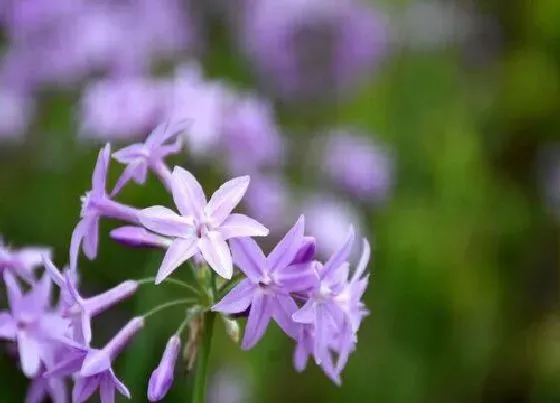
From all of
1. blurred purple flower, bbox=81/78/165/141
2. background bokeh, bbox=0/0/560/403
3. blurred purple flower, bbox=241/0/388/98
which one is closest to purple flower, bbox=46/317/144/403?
background bokeh, bbox=0/0/560/403

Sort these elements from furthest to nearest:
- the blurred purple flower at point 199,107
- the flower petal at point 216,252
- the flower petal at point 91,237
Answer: the blurred purple flower at point 199,107
the flower petal at point 91,237
the flower petal at point 216,252

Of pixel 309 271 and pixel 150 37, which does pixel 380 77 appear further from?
pixel 309 271

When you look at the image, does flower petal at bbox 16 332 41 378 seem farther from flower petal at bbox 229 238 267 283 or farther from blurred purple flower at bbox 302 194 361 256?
blurred purple flower at bbox 302 194 361 256

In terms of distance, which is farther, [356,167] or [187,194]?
[356,167]

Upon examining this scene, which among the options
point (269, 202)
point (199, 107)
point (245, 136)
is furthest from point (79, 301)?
point (269, 202)

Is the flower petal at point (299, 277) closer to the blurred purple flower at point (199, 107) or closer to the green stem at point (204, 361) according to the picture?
the green stem at point (204, 361)

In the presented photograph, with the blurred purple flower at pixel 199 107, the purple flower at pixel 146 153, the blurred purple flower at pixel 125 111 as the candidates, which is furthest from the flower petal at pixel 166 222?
the blurred purple flower at pixel 125 111

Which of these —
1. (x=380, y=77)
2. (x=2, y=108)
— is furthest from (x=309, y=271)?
(x=380, y=77)

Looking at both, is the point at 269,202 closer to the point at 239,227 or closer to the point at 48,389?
the point at 48,389
